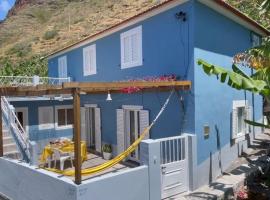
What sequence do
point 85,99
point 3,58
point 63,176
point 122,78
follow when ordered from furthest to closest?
point 3,58, point 85,99, point 122,78, point 63,176

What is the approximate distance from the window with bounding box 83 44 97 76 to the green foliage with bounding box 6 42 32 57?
1788 inches

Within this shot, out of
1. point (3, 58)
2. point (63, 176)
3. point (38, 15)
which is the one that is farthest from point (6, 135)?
point (38, 15)

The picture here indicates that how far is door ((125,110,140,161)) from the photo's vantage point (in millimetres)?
15275

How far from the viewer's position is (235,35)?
14.8 m

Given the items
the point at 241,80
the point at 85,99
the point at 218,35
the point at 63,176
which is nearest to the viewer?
the point at 241,80

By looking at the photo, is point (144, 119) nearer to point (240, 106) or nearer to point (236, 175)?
point (236, 175)

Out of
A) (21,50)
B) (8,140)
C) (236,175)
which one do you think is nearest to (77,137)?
(236,175)

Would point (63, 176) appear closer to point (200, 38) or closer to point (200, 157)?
point (200, 157)

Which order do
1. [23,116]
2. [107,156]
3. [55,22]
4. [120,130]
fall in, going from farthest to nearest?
[55,22]
[23,116]
[107,156]
[120,130]

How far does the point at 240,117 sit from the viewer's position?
15500 mm

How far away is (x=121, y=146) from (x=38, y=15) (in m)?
79.2

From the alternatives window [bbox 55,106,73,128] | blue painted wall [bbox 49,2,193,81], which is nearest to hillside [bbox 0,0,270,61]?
window [bbox 55,106,73,128]

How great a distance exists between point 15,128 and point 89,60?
691cm

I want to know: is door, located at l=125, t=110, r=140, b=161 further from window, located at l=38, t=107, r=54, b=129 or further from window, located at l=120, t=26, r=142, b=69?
window, located at l=38, t=107, r=54, b=129
